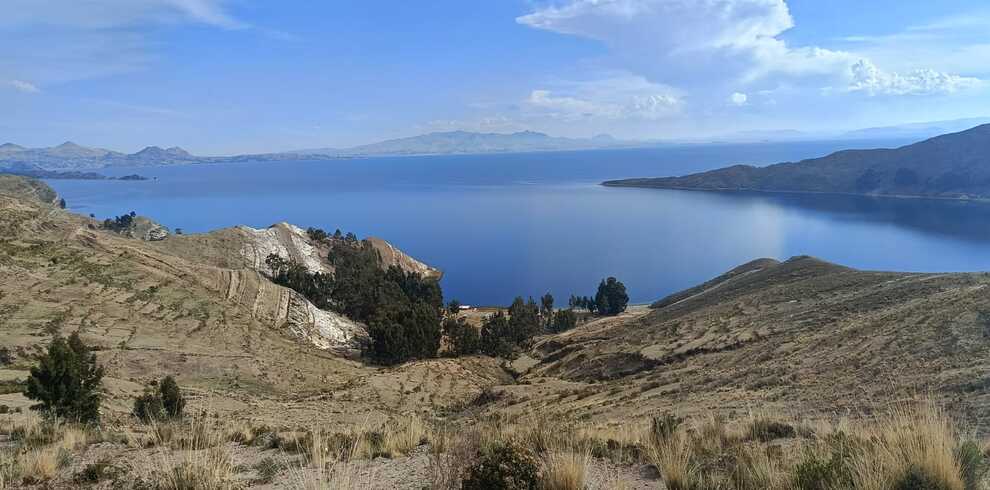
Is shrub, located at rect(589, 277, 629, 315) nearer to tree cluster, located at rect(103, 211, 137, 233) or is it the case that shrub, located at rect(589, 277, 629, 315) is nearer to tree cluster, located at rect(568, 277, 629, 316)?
tree cluster, located at rect(568, 277, 629, 316)

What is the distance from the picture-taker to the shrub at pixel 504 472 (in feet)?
17.2

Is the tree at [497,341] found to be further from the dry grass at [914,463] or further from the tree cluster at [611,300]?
the dry grass at [914,463]

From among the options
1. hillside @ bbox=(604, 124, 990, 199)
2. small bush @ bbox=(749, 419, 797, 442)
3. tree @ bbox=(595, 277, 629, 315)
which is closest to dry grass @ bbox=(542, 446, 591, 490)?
small bush @ bbox=(749, 419, 797, 442)

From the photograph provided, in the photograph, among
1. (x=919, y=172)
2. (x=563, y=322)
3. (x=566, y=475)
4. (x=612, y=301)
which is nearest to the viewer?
(x=566, y=475)

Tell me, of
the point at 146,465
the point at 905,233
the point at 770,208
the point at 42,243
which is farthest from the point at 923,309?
the point at 770,208

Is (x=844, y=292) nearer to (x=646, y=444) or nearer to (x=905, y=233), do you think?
(x=646, y=444)

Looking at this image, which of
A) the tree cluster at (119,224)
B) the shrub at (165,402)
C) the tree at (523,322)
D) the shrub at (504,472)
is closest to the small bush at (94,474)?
the shrub at (504,472)

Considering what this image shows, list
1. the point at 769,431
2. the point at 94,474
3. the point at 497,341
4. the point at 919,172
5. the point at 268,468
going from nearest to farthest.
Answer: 1. the point at 94,474
2. the point at 268,468
3. the point at 769,431
4. the point at 497,341
5. the point at 919,172

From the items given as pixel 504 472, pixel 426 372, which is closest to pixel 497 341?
pixel 426 372

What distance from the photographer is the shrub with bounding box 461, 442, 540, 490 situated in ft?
17.2

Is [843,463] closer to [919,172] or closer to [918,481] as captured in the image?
[918,481]

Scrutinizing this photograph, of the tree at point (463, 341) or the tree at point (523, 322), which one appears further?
the tree at point (523, 322)

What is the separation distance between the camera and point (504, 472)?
5281 millimetres

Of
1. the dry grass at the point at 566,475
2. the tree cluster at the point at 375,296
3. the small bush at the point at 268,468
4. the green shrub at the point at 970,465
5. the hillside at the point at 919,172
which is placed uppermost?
the hillside at the point at 919,172
